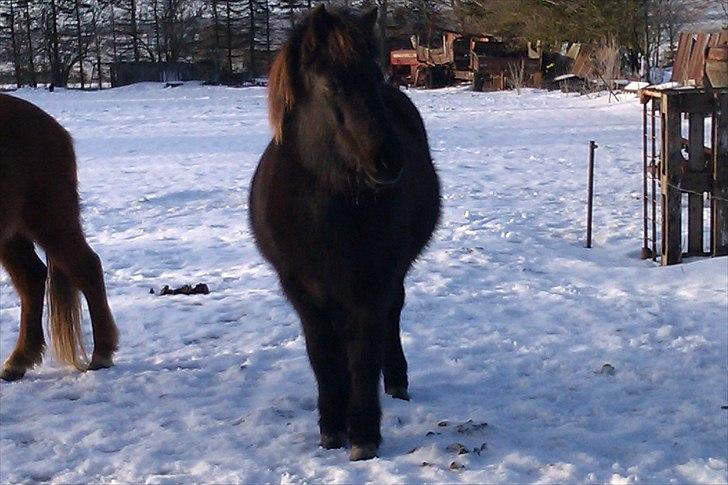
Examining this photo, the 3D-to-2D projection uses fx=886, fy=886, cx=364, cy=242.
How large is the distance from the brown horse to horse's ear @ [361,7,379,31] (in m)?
2.07

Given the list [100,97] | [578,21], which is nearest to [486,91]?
[578,21]

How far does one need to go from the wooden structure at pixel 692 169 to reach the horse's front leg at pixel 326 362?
393cm

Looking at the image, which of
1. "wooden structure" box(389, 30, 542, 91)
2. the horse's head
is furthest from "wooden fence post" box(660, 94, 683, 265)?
"wooden structure" box(389, 30, 542, 91)

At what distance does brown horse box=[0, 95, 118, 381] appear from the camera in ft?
14.4

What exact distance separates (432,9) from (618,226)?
37359mm

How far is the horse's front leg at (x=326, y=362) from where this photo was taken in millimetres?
3467

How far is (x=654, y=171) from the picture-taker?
23.2 ft

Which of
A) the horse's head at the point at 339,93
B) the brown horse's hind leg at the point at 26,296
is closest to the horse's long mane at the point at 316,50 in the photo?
the horse's head at the point at 339,93

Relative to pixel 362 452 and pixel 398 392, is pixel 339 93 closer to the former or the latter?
pixel 362 452

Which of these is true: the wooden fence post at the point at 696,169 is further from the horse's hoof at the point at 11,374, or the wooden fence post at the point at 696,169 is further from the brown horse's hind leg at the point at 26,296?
the horse's hoof at the point at 11,374

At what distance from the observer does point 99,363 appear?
4.64 meters

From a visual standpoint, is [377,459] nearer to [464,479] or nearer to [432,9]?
[464,479]

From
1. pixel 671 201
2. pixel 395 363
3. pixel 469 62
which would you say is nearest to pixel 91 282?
pixel 395 363

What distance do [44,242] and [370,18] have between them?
87.6 inches
